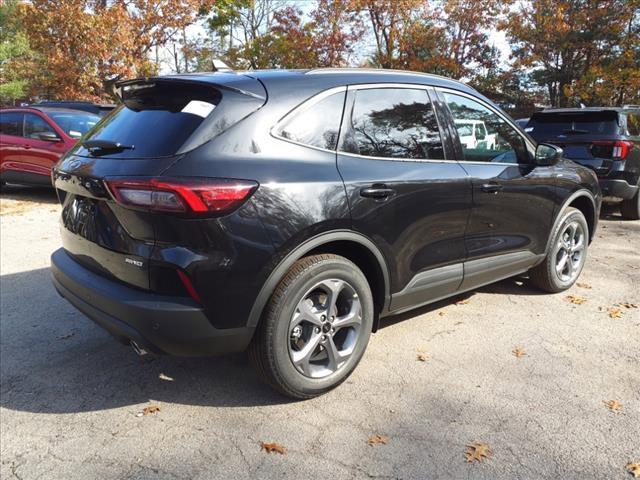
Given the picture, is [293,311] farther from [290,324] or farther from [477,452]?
[477,452]

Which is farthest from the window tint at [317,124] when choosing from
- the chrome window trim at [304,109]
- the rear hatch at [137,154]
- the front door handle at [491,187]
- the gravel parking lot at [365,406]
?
the gravel parking lot at [365,406]

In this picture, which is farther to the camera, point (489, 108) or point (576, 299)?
point (576, 299)

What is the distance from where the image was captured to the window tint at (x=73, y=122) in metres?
9.62

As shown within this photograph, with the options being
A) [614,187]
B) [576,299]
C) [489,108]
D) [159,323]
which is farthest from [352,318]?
[614,187]

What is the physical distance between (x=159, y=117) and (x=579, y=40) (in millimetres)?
22700

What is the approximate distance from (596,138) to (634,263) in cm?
253

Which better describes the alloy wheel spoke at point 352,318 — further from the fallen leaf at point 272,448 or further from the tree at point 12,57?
the tree at point 12,57

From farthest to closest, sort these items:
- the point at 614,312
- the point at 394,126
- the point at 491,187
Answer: the point at 614,312 < the point at 491,187 < the point at 394,126

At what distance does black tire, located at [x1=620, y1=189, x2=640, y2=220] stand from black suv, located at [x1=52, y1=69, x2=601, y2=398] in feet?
18.6

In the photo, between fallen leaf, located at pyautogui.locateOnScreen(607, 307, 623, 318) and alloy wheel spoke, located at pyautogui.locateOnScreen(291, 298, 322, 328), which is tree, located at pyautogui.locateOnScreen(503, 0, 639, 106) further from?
alloy wheel spoke, located at pyautogui.locateOnScreen(291, 298, 322, 328)

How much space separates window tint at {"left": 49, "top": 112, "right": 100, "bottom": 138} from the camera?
9625 mm

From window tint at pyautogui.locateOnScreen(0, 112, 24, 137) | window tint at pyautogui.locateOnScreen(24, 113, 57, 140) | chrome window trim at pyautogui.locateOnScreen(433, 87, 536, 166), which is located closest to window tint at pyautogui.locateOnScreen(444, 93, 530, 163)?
chrome window trim at pyautogui.locateOnScreen(433, 87, 536, 166)

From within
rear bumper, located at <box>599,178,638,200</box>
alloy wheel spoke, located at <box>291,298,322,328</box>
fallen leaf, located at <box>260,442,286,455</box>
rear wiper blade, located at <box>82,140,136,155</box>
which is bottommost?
fallen leaf, located at <box>260,442,286,455</box>

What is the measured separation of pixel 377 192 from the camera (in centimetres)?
298
